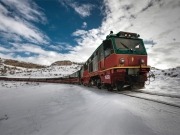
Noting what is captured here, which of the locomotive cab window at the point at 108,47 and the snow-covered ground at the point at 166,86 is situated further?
the locomotive cab window at the point at 108,47

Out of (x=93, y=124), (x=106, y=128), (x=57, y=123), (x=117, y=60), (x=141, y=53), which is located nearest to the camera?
(x=106, y=128)

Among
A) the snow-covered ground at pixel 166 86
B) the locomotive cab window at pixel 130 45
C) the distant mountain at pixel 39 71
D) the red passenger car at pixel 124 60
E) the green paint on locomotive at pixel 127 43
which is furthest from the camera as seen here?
the distant mountain at pixel 39 71

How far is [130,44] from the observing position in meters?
8.39

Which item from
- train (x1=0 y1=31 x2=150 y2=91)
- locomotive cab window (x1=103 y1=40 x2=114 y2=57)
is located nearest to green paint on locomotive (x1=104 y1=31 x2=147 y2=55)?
train (x1=0 y1=31 x2=150 y2=91)

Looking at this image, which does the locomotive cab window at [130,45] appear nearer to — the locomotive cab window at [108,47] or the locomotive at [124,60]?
the locomotive at [124,60]

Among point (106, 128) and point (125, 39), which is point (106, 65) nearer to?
point (125, 39)

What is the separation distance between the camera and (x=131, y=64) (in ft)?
25.7

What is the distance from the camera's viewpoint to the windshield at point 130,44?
26.4 ft

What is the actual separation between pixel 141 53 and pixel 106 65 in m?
2.09

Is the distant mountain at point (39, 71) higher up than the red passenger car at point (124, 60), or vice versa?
the distant mountain at point (39, 71)

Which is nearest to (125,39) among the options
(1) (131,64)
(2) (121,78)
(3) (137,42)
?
(3) (137,42)

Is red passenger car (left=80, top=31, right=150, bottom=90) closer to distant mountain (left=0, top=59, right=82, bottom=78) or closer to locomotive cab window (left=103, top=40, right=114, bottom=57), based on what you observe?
locomotive cab window (left=103, top=40, right=114, bottom=57)

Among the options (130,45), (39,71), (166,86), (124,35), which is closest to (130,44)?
(130,45)

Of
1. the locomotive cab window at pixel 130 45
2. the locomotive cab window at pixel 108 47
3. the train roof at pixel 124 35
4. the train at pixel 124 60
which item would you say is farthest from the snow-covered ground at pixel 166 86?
the train roof at pixel 124 35
